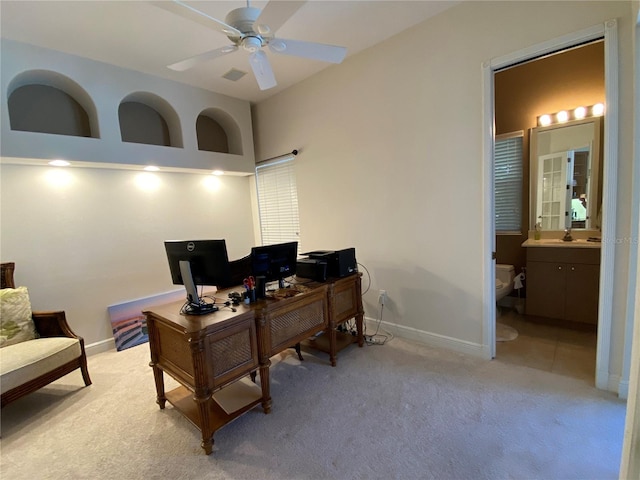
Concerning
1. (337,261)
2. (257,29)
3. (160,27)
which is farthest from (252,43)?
(337,261)

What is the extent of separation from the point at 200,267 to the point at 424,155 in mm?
2183

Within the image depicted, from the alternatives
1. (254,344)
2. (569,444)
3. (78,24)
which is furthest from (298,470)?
(78,24)

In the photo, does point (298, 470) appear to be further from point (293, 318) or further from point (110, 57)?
point (110, 57)

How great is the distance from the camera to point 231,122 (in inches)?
162

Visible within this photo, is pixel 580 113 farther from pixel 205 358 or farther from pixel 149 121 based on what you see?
pixel 149 121

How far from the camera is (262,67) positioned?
79.4 inches

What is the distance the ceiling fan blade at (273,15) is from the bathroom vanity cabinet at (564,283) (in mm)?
3243

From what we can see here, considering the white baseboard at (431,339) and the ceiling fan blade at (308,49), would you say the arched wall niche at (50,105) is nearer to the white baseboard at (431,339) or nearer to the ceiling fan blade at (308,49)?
the ceiling fan blade at (308,49)

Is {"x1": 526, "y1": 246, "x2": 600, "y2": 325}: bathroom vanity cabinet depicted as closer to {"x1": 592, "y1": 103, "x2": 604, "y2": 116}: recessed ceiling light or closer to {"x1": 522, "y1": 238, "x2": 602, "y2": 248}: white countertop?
{"x1": 522, "y1": 238, "x2": 602, "y2": 248}: white countertop

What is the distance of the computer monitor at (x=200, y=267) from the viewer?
196 centimetres

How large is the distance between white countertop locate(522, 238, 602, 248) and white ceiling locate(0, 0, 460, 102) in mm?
2499

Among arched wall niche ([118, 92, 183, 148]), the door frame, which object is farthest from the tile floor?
arched wall niche ([118, 92, 183, 148])

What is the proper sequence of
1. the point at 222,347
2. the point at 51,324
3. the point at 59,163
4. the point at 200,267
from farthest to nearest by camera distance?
the point at 59,163
the point at 51,324
the point at 200,267
the point at 222,347

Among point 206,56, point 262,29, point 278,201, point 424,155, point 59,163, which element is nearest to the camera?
point 262,29
